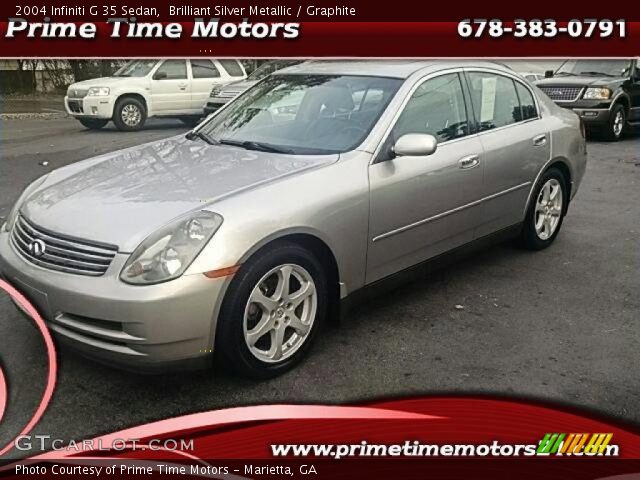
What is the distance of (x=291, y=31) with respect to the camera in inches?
141

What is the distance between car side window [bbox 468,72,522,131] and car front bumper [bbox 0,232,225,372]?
2506 mm

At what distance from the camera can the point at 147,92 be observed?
1339 centimetres

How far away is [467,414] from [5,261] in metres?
2.36

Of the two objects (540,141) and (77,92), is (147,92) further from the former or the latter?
(540,141)

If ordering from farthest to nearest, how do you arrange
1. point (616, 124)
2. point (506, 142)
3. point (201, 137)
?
1. point (616, 124)
2. point (506, 142)
3. point (201, 137)

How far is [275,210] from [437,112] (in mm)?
1584

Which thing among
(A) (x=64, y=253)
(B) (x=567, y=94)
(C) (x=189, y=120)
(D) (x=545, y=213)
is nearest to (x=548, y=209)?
(D) (x=545, y=213)

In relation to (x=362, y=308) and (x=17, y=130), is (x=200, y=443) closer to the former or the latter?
(x=362, y=308)

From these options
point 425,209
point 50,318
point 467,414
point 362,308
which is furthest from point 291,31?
point 467,414

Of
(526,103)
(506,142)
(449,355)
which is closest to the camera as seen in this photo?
(449,355)

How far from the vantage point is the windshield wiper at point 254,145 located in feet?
12.2

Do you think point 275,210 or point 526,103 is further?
point 526,103

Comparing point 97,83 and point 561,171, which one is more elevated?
point 97,83

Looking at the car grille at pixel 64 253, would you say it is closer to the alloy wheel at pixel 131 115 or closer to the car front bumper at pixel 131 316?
the car front bumper at pixel 131 316
